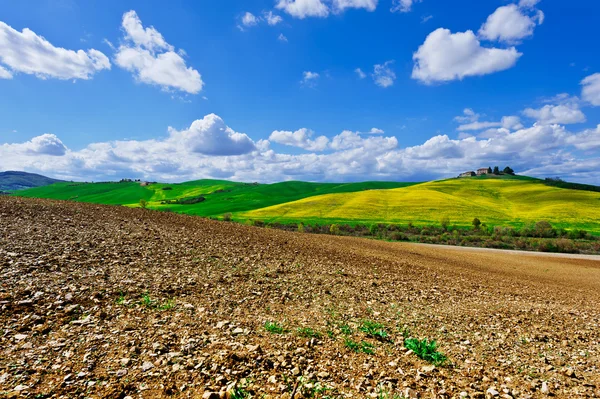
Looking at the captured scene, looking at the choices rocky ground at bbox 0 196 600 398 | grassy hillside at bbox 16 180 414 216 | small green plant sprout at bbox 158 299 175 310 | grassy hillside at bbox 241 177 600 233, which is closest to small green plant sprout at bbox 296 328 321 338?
rocky ground at bbox 0 196 600 398

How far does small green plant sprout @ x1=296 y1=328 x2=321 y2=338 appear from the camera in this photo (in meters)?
8.06

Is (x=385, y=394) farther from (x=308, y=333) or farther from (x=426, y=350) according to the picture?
(x=308, y=333)

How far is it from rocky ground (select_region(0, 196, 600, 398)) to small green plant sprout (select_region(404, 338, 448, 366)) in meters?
0.16

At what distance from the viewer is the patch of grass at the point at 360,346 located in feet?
24.5

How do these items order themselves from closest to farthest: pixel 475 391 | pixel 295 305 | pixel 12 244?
1. pixel 475 391
2. pixel 295 305
3. pixel 12 244

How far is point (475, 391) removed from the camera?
606 centimetres

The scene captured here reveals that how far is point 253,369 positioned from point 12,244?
42.1 feet

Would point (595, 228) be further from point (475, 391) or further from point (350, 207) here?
point (475, 391)

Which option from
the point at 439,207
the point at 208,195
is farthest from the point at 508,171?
the point at 208,195

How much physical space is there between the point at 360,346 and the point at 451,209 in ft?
294

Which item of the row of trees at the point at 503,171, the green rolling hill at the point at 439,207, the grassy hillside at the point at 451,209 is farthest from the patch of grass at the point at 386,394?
the row of trees at the point at 503,171

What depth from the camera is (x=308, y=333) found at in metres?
8.16

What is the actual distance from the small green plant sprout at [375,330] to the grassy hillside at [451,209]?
66896 mm

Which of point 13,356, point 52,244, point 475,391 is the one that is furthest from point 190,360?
point 52,244
